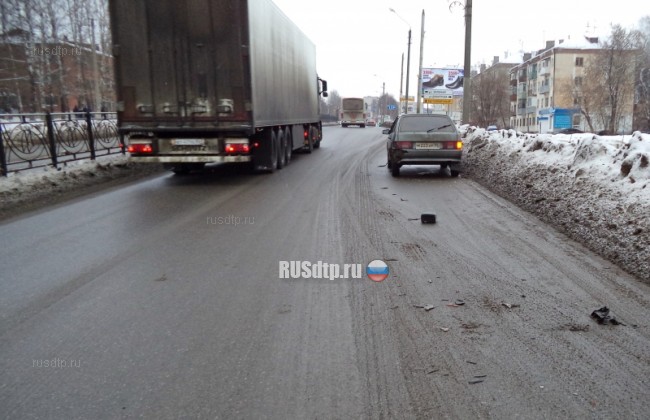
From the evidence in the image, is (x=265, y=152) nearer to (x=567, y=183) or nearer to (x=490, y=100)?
(x=567, y=183)

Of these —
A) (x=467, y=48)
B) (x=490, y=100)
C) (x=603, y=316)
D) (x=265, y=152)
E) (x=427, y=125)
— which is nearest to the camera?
(x=603, y=316)

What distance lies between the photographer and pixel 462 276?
4.98 metres

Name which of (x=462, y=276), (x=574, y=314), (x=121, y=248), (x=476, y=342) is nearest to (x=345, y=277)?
(x=462, y=276)

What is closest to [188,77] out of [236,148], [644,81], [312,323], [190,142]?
[190,142]

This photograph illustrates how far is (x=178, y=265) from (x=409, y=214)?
12.9ft

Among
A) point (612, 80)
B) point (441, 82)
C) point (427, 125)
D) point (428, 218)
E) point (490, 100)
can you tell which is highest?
point (612, 80)

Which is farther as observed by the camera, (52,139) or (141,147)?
(52,139)

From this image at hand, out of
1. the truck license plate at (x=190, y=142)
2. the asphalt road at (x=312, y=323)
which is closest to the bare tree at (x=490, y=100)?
the truck license plate at (x=190, y=142)
